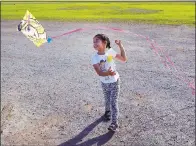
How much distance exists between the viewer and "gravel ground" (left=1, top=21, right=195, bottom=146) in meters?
6.18

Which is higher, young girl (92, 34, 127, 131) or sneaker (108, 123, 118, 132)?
young girl (92, 34, 127, 131)

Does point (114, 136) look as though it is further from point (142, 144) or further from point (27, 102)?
point (27, 102)

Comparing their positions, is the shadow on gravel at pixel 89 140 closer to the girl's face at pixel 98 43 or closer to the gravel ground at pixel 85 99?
the gravel ground at pixel 85 99

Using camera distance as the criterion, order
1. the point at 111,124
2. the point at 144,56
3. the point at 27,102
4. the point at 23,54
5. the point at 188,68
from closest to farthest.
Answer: the point at 111,124, the point at 27,102, the point at 188,68, the point at 144,56, the point at 23,54

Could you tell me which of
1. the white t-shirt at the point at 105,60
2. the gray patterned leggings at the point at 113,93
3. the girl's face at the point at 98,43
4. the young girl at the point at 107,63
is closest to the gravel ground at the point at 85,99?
the gray patterned leggings at the point at 113,93

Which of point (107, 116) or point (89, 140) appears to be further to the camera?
point (107, 116)

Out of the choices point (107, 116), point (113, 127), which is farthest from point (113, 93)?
point (107, 116)

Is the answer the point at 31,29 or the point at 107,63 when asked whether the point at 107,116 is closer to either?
the point at 107,63

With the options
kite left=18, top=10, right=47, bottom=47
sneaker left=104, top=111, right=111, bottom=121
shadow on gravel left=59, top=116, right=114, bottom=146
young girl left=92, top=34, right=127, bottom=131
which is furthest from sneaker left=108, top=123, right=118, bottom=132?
kite left=18, top=10, right=47, bottom=47

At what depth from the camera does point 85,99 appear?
26.6 feet

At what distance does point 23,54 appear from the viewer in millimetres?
13523

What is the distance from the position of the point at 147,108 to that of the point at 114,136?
1559 millimetres

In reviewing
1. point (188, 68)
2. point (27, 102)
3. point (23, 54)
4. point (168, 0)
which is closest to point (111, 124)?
point (27, 102)

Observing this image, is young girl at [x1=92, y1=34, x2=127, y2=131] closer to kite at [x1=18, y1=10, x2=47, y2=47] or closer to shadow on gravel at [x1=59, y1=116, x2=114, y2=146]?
shadow on gravel at [x1=59, y1=116, x2=114, y2=146]
